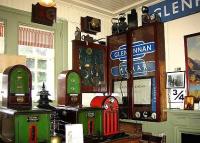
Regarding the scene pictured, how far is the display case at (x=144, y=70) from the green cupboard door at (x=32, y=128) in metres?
2.47

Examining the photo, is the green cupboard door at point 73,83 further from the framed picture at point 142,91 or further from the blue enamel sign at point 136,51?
the blue enamel sign at point 136,51

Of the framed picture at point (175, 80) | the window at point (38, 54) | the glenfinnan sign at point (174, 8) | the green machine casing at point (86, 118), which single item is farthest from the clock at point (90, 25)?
the green machine casing at point (86, 118)

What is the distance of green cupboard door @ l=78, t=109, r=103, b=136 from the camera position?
3.24 metres

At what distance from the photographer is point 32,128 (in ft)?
8.91

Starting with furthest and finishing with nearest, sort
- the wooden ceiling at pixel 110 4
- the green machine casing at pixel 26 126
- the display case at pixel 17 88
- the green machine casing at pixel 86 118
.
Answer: the wooden ceiling at pixel 110 4, the green machine casing at pixel 86 118, the display case at pixel 17 88, the green machine casing at pixel 26 126

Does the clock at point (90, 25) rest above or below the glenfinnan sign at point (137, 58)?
above

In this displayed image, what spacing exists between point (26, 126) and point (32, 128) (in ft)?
0.25

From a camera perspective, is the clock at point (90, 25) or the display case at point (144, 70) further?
the clock at point (90, 25)

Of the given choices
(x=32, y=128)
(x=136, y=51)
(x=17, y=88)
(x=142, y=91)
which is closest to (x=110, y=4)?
(x=136, y=51)

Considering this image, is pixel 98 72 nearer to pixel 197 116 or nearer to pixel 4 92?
pixel 197 116

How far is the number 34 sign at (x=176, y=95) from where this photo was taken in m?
4.54

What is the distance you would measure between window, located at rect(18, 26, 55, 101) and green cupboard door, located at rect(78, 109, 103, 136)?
164cm

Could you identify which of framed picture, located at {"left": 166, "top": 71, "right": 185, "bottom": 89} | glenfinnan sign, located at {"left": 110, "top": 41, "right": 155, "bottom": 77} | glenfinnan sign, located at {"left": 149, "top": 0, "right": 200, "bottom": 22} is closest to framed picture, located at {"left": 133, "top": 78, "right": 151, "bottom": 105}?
glenfinnan sign, located at {"left": 110, "top": 41, "right": 155, "bottom": 77}

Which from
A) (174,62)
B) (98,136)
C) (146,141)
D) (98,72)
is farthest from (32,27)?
(146,141)
